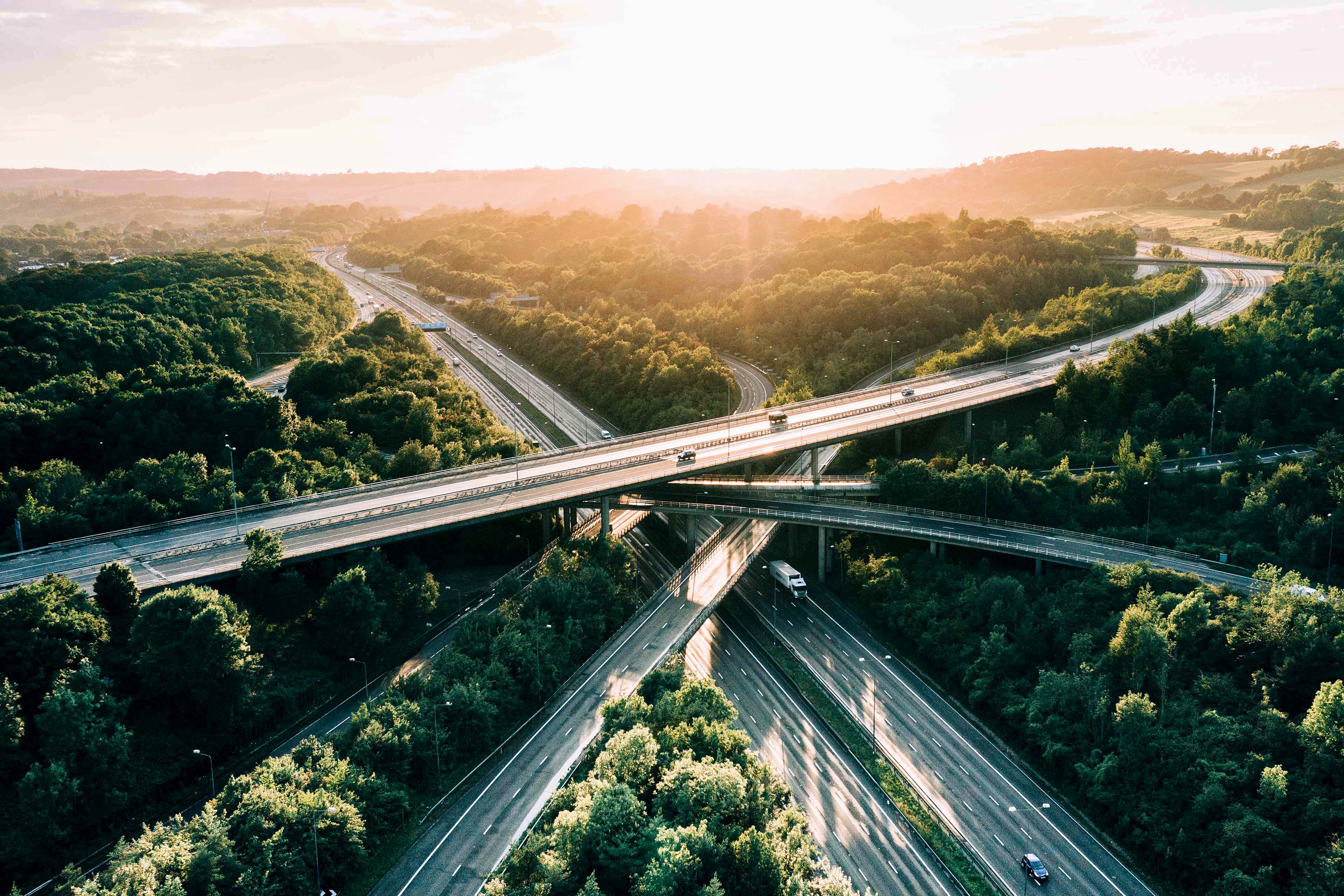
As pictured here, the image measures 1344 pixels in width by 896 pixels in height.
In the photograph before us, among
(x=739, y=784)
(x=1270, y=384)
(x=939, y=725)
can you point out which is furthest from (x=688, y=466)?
(x=1270, y=384)

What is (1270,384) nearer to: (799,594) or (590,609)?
(799,594)

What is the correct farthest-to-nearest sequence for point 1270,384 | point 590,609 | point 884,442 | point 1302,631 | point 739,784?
point 884,442
point 1270,384
point 590,609
point 1302,631
point 739,784

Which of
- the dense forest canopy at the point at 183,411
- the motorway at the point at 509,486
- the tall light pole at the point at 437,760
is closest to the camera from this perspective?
the tall light pole at the point at 437,760

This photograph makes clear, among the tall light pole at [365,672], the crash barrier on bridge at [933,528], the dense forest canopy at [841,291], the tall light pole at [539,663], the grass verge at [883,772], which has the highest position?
the dense forest canopy at [841,291]

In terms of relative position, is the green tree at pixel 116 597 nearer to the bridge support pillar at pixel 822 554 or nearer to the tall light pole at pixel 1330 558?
the bridge support pillar at pixel 822 554

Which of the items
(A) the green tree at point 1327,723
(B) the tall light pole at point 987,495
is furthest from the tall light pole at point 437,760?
(B) the tall light pole at point 987,495

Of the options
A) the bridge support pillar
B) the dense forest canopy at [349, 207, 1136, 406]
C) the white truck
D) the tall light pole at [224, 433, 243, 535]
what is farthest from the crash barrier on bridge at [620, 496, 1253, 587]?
the dense forest canopy at [349, 207, 1136, 406]

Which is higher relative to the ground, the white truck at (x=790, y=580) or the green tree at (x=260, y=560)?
the green tree at (x=260, y=560)
